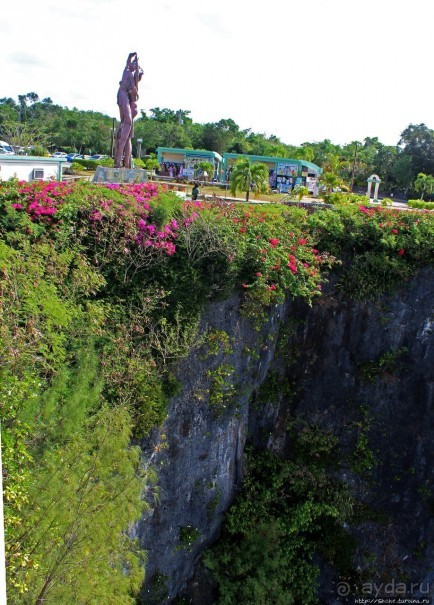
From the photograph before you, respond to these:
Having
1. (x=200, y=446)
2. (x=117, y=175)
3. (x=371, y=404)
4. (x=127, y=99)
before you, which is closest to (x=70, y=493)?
(x=200, y=446)

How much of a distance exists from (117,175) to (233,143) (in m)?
34.4

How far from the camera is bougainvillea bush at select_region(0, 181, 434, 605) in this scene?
5.48 metres

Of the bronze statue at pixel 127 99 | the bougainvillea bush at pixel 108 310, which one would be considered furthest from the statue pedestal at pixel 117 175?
the bougainvillea bush at pixel 108 310

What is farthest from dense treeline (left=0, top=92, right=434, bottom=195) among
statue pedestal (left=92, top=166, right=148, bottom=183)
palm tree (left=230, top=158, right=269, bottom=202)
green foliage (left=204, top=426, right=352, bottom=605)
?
green foliage (left=204, top=426, right=352, bottom=605)

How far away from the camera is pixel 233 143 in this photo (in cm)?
4631

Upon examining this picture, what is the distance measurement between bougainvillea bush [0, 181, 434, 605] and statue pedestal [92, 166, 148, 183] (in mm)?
2778

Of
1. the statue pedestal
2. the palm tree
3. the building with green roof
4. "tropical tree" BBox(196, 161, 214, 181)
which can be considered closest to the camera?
the statue pedestal

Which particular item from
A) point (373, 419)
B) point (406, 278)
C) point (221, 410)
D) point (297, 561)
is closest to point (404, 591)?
point (297, 561)

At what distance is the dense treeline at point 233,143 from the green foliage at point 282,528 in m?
20.1

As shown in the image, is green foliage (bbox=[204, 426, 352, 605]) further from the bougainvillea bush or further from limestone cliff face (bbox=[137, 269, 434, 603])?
the bougainvillea bush

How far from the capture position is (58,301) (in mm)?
7566

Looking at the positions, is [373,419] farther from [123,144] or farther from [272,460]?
[123,144]

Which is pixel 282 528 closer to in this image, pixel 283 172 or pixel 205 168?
pixel 205 168

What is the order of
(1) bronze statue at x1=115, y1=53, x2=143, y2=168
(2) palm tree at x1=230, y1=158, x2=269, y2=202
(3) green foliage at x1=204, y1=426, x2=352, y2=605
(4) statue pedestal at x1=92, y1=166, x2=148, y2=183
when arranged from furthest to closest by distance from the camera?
1. (2) palm tree at x1=230, y1=158, x2=269, y2=202
2. (4) statue pedestal at x1=92, y1=166, x2=148, y2=183
3. (1) bronze statue at x1=115, y1=53, x2=143, y2=168
4. (3) green foliage at x1=204, y1=426, x2=352, y2=605
